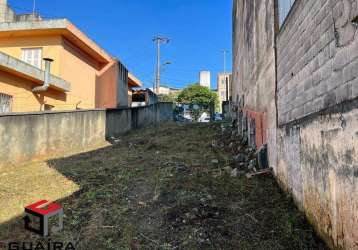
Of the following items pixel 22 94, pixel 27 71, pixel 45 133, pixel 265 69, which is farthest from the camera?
pixel 22 94

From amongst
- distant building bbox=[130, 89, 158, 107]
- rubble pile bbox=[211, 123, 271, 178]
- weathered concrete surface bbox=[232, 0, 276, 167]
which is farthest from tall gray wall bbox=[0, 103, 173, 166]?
distant building bbox=[130, 89, 158, 107]

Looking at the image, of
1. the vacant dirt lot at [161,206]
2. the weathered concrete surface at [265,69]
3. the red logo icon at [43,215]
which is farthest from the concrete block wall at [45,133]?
the weathered concrete surface at [265,69]

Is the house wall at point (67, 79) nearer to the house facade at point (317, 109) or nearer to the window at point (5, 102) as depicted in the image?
the window at point (5, 102)

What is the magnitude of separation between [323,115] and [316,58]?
67 cm

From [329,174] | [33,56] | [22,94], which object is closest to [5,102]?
[22,94]

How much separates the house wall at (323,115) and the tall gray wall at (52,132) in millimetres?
6208

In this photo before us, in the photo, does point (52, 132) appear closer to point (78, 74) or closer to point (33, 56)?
point (33, 56)

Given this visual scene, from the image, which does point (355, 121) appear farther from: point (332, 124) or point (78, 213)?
point (78, 213)

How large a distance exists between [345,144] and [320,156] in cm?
59

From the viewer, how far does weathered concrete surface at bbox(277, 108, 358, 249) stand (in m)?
2.30

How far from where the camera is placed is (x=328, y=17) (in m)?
2.74

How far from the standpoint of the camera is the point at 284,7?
4391mm

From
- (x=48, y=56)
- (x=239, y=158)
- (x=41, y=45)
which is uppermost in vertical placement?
(x=41, y=45)

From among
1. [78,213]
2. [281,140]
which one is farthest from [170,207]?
[281,140]
